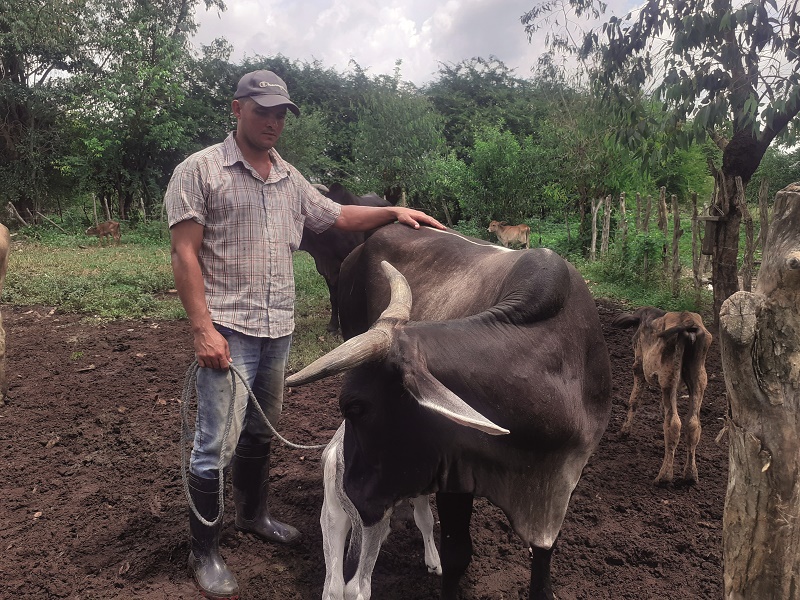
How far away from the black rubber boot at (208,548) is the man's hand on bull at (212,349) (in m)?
0.65

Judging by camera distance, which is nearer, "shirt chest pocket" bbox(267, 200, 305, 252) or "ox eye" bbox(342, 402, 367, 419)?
"ox eye" bbox(342, 402, 367, 419)

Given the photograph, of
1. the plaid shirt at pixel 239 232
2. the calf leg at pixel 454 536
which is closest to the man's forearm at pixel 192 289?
the plaid shirt at pixel 239 232

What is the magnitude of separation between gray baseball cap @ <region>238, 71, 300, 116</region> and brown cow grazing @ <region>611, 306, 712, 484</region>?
302 centimetres

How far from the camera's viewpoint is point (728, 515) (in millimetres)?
1990

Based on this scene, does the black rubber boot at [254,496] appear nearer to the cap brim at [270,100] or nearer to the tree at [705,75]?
the cap brim at [270,100]

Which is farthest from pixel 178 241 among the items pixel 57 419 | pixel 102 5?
pixel 102 5

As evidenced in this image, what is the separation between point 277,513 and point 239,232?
1879mm

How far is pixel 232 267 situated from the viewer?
2.77 m

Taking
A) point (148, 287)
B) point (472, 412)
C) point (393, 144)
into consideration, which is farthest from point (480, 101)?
point (472, 412)

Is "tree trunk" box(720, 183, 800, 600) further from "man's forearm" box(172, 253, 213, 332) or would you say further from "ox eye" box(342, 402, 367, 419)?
"man's forearm" box(172, 253, 213, 332)

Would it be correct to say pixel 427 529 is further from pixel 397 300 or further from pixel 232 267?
pixel 232 267

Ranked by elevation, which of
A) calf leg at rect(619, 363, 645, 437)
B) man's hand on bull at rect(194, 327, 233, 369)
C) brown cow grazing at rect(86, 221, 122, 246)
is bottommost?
calf leg at rect(619, 363, 645, 437)

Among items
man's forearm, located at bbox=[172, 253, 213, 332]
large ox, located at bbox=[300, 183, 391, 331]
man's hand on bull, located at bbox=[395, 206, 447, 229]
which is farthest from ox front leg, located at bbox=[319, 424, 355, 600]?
large ox, located at bbox=[300, 183, 391, 331]

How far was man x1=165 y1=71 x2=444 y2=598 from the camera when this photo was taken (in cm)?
262
